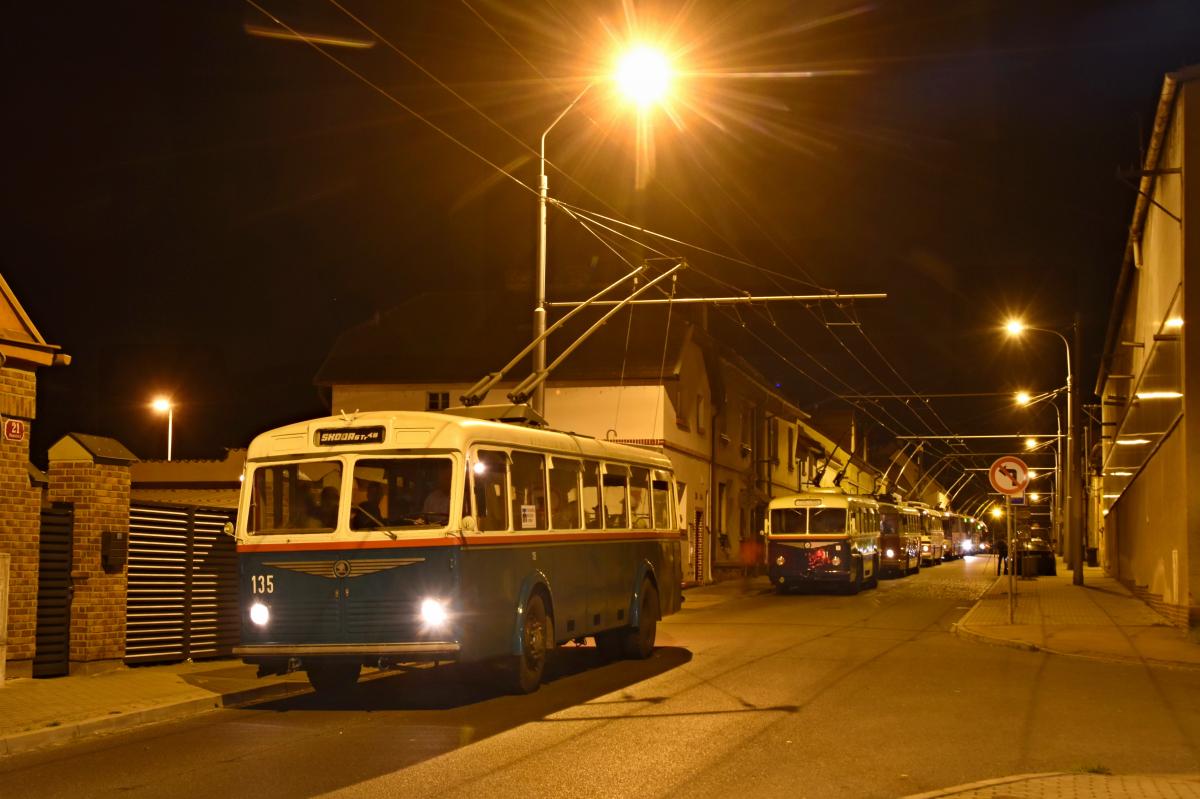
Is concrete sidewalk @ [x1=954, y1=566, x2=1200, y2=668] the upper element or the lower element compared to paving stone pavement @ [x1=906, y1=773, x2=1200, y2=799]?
lower

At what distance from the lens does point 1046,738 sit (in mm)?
10578

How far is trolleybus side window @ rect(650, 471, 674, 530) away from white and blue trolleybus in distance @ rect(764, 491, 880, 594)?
1864 cm

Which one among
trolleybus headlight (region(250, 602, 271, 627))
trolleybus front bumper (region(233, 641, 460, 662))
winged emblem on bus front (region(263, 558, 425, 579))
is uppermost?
winged emblem on bus front (region(263, 558, 425, 579))

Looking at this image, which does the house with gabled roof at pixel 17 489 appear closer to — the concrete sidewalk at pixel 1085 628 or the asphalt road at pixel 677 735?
the asphalt road at pixel 677 735

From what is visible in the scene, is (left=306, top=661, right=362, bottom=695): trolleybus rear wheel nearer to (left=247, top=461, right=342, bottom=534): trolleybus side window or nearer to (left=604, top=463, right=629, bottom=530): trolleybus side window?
(left=247, top=461, right=342, bottom=534): trolleybus side window

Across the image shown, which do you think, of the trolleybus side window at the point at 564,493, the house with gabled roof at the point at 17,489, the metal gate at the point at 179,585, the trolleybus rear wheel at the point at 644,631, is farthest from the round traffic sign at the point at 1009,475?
the house with gabled roof at the point at 17,489

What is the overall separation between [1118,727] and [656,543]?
25.2 feet

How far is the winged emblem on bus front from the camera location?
1216cm

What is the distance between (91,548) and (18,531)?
1.11 meters

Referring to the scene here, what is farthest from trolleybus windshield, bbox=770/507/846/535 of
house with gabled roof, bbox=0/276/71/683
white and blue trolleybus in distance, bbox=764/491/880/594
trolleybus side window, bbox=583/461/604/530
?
house with gabled roof, bbox=0/276/71/683

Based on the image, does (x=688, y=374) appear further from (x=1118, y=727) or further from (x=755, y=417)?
(x=1118, y=727)

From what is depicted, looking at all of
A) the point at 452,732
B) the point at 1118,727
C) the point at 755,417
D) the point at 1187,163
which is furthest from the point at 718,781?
the point at 755,417

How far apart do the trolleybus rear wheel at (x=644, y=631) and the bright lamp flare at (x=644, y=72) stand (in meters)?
6.79

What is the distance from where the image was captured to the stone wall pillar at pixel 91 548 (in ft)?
47.0
